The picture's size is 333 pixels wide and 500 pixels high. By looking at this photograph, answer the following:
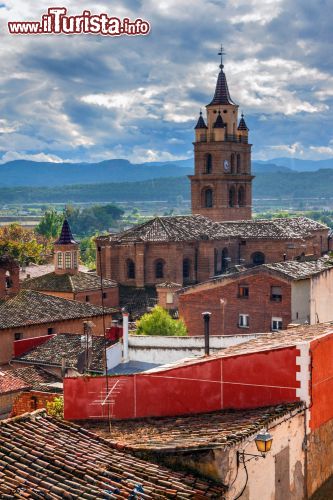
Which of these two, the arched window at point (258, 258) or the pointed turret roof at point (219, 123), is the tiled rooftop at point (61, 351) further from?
the pointed turret roof at point (219, 123)

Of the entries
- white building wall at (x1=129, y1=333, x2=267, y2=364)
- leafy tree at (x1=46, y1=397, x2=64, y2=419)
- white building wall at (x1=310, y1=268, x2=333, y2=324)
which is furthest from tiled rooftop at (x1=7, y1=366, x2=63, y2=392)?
white building wall at (x1=310, y1=268, x2=333, y2=324)

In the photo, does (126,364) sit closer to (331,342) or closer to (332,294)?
(332,294)

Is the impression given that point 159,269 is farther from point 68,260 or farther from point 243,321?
point 243,321

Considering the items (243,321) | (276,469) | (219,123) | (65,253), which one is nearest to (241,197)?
(219,123)

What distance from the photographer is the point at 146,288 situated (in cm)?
5262

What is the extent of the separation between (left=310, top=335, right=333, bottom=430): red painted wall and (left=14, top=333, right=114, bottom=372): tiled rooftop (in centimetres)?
1770

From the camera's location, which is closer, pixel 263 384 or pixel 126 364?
pixel 263 384

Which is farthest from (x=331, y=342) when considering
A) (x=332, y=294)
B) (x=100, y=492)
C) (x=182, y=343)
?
(x=332, y=294)

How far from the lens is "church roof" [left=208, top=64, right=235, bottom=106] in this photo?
76.1 meters

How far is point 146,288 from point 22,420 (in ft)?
133

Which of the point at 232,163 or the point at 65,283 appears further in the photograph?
the point at 232,163

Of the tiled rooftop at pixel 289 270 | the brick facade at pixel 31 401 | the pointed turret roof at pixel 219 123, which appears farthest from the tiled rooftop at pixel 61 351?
the pointed turret roof at pixel 219 123

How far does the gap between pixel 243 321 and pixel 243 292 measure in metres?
1.45

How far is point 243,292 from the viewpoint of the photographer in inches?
1485
